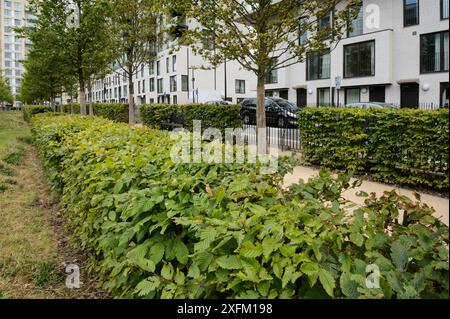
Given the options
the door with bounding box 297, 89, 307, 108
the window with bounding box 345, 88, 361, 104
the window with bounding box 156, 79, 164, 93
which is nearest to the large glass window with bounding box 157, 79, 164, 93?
the window with bounding box 156, 79, 164, 93

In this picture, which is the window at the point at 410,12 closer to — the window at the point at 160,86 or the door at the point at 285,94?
the door at the point at 285,94

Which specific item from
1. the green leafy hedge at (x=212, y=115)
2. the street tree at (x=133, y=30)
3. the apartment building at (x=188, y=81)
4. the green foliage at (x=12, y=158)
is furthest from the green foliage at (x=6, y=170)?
the apartment building at (x=188, y=81)

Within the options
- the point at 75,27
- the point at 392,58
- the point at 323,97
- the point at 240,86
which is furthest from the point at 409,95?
the point at 240,86

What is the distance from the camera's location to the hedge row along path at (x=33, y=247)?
4.04 metres

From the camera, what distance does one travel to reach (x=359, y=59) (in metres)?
28.9

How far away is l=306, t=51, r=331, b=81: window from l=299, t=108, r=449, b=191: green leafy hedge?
21.9 meters

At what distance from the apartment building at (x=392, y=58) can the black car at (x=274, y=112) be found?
4.40 metres

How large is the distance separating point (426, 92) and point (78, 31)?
2040cm

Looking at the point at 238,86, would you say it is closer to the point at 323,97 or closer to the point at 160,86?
the point at 160,86

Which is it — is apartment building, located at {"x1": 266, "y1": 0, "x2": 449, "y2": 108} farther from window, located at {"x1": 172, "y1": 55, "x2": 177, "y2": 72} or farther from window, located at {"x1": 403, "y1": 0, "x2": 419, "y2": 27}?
window, located at {"x1": 172, "y1": 55, "x2": 177, "y2": 72}

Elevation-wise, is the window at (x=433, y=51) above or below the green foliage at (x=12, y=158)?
above

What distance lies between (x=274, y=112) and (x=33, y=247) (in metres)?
18.8

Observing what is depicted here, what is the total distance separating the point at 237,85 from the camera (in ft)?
176
